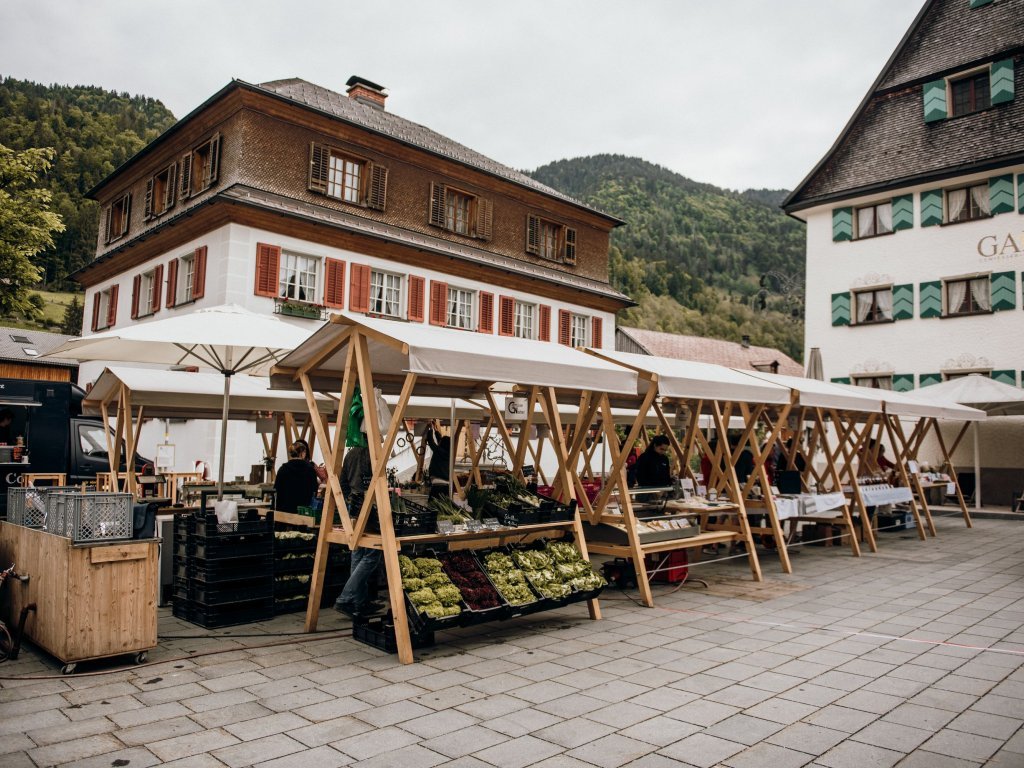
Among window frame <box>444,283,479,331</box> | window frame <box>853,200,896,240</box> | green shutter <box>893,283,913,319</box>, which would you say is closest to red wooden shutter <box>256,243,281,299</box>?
window frame <box>444,283,479,331</box>

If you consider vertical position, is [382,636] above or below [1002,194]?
below

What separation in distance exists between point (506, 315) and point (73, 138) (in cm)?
5072

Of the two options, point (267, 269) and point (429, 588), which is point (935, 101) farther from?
point (429, 588)

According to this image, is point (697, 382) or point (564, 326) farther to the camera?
point (564, 326)

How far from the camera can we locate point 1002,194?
2216 cm

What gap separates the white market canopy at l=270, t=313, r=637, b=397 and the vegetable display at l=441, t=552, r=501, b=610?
1.58 metres

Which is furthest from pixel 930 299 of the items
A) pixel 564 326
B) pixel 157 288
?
pixel 157 288

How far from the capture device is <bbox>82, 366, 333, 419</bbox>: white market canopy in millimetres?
9547

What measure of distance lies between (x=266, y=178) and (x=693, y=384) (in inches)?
636

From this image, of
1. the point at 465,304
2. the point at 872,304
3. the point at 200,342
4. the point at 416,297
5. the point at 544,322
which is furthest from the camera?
the point at 544,322

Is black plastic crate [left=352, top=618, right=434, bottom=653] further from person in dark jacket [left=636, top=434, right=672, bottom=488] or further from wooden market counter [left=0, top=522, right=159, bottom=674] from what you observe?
person in dark jacket [left=636, top=434, right=672, bottom=488]

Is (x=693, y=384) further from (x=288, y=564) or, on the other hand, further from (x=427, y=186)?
(x=427, y=186)

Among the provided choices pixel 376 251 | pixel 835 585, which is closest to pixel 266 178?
pixel 376 251

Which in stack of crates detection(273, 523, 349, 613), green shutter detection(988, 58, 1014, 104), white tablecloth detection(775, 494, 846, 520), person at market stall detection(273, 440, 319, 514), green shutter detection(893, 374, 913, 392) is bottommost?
stack of crates detection(273, 523, 349, 613)
